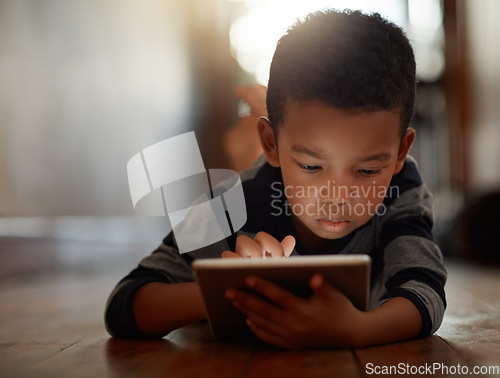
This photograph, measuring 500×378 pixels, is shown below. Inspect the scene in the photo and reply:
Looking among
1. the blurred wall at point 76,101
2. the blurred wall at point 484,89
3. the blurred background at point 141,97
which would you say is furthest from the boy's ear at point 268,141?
the blurred wall at point 484,89

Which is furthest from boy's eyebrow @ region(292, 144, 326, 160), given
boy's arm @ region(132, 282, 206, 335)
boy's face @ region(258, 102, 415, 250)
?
boy's arm @ region(132, 282, 206, 335)

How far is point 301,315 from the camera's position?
0.60 metres

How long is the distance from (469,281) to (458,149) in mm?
1960

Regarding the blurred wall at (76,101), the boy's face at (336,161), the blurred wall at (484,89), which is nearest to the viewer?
the boy's face at (336,161)

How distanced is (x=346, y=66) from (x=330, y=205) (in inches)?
6.8

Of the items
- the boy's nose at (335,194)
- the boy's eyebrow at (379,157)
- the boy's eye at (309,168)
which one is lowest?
the boy's nose at (335,194)

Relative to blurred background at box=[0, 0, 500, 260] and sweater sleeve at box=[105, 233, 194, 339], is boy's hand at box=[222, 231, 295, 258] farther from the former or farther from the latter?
blurred background at box=[0, 0, 500, 260]

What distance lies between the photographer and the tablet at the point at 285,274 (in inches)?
20.8

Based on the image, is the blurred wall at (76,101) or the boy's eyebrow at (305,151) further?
the blurred wall at (76,101)

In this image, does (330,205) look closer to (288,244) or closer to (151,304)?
(288,244)

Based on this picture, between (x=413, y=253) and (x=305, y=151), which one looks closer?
(x=305, y=151)

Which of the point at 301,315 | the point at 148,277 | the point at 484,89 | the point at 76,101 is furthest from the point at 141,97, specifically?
the point at 301,315

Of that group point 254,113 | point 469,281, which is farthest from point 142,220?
point 254,113

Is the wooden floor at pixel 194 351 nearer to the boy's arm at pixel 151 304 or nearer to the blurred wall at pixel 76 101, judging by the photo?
the boy's arm at pixel 151 304
